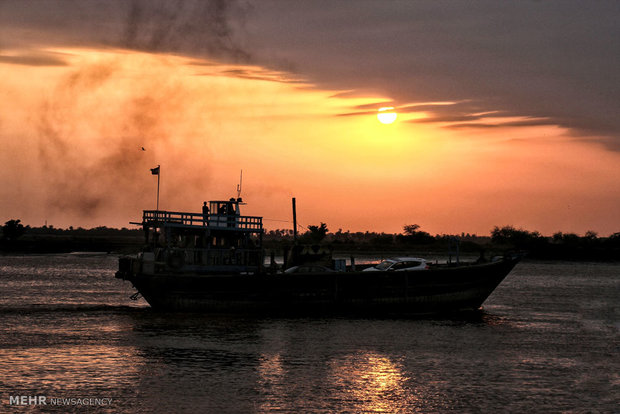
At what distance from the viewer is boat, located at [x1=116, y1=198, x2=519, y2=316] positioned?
42.0m

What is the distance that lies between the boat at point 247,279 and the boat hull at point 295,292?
0.06 meters

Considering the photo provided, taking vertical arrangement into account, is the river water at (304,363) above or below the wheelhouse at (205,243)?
below

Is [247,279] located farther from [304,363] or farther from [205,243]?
[304,363]

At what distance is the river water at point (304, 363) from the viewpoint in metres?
21.2

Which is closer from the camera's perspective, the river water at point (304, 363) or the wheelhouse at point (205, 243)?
the river water at point (304, 363)

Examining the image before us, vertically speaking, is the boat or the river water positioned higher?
the boat

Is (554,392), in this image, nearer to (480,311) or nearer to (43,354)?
(43,354)

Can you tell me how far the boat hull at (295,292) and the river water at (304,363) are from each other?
1138mm

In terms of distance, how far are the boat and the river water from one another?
54.0 inches

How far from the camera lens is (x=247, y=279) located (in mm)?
42031

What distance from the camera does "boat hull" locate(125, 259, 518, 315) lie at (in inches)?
1654

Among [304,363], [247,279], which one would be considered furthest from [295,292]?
[304,363]

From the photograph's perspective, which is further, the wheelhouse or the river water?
the wheelhouse

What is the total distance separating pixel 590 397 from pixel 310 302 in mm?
21553
